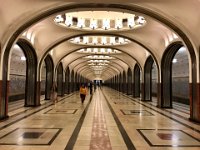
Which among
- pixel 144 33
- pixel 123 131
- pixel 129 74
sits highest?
pixel 144 33

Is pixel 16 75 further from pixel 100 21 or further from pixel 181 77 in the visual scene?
pixel 181 77

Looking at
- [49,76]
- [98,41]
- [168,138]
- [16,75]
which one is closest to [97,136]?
[168,138]

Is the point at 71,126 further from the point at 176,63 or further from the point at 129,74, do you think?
the point at 129,74

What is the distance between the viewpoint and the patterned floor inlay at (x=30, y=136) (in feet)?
19.6

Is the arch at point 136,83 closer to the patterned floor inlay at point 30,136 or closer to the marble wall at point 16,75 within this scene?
the marble wall at point 16,75

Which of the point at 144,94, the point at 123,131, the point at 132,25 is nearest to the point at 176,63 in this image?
the point at 144,94

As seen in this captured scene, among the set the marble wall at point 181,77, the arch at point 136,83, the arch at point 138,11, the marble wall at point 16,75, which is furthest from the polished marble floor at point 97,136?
the arch at point 136,83

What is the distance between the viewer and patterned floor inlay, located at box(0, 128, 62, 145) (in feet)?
19.6

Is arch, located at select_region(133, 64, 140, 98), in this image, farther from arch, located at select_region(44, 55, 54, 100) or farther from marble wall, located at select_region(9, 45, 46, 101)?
marble wall, located at select_region(9, 45, 46, 101)

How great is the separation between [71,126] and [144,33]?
29.2 feet

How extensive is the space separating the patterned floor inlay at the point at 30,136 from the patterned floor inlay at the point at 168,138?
102 inches

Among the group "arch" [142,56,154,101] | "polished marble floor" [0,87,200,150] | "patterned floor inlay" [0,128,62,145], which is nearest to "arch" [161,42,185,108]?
"arch" [142,56,154,101]

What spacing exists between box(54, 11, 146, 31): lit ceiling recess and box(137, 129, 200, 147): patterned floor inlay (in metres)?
7.79

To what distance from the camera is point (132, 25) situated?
1436 cm
